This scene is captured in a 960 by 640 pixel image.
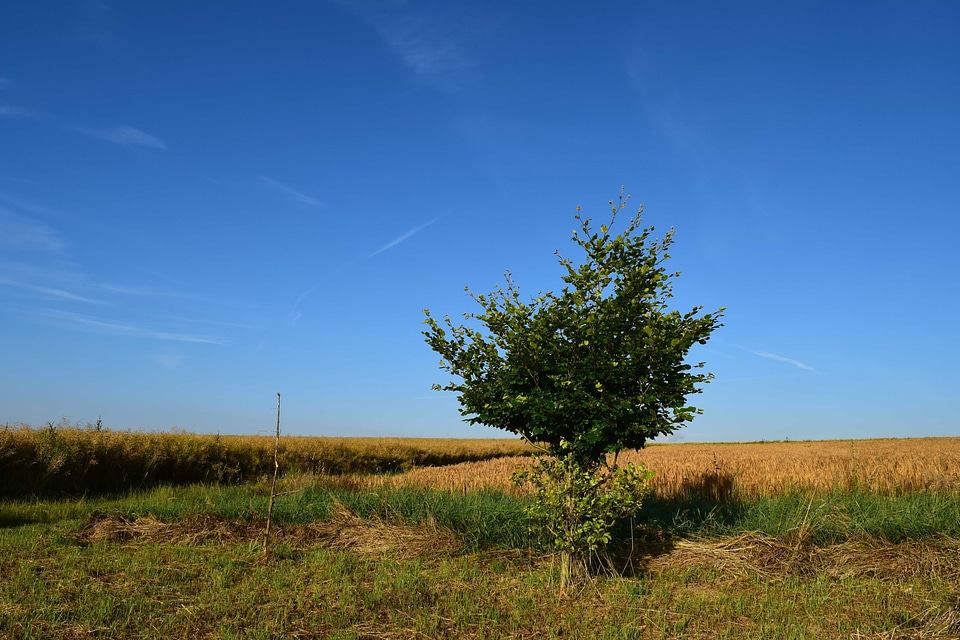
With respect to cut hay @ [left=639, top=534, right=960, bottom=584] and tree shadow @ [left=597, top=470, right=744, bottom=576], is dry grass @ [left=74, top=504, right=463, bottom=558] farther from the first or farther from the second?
cut hay @ [left=639, top=534, right=960, bottom=584]

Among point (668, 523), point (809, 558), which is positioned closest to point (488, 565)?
point (668, 523)

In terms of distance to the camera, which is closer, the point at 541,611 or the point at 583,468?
the point at 541,611

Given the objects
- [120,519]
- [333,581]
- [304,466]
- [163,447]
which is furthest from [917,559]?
[304,466]

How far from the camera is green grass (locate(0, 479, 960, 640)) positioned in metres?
7.00

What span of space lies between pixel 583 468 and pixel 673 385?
175cm

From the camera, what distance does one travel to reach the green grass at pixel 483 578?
7000mm

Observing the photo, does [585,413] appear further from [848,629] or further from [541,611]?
[848,629]

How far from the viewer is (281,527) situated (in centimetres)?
1196

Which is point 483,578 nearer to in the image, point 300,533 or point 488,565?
point 488,565

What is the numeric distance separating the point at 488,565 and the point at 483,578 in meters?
0.77

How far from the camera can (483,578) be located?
8.81m

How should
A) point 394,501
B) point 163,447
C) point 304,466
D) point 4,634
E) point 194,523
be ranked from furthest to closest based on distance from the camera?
point 304,466 < point 163,447 < point 394,501 < point 194,523 < point 4,634

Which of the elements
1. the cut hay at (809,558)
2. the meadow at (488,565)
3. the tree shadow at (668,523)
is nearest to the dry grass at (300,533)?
the meadow at (488,565)

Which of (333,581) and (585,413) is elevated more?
(585,413)
